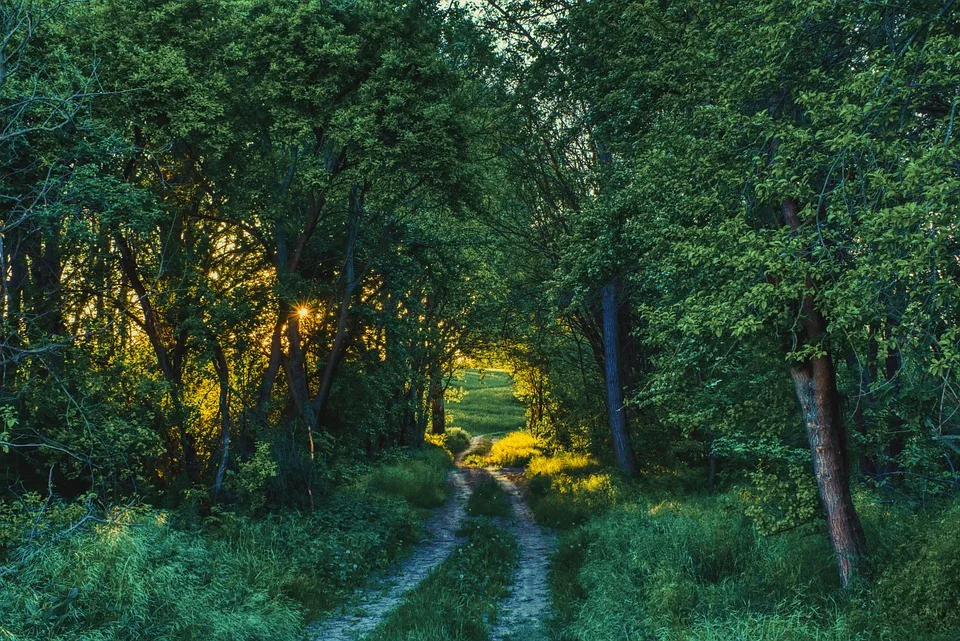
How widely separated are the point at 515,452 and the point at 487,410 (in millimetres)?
29806

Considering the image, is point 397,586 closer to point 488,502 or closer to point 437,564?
point 437,564

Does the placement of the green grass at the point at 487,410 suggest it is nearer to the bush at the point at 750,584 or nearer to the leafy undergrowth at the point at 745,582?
the leafy undergrowth at the point at 745,582

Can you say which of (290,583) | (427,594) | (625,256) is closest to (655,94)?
(625,256)

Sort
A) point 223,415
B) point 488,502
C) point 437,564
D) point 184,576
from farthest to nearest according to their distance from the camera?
point 488,502 < point 223,415 < point 437,564 < point 184,576

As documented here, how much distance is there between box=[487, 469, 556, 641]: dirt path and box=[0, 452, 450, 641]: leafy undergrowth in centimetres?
285

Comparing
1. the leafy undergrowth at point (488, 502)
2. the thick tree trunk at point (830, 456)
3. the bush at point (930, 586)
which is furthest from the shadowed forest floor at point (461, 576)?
the bush at point (930, 586)

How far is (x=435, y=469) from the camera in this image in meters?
27.2

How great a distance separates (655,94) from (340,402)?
1313 centimetres

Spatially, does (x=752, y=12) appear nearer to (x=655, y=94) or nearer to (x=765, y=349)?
(x=655, y=94)

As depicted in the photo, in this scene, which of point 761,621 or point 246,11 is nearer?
point 761,621

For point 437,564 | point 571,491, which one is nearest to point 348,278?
point 437,564

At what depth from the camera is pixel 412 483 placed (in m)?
20.9

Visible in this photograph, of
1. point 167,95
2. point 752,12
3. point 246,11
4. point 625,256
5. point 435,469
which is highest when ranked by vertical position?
point 246,11

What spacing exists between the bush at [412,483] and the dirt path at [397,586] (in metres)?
0.65
